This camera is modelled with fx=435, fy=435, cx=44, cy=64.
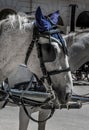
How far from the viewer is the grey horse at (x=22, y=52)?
2.90 meters

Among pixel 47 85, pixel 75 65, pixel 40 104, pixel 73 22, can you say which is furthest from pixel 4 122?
pixel 73 22

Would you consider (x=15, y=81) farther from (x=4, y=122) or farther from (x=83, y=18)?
(x=83, y=18)

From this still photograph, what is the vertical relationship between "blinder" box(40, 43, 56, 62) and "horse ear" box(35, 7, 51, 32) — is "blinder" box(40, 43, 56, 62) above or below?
below

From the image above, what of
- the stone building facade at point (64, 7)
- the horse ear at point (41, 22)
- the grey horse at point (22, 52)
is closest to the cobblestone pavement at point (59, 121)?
the grey horse at point (22, 52)

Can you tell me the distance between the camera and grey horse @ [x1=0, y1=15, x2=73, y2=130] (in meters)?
2.90

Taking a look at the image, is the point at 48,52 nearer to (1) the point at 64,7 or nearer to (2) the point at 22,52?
(2) the point at 22,52

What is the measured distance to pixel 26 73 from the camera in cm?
473

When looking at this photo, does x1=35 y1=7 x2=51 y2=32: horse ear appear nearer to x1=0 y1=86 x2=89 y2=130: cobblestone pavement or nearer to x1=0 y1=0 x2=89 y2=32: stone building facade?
x1=0 y1=86 x2=89 y2=130: cobblestone pavement

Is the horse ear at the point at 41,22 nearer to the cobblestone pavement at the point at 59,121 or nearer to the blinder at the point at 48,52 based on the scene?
the blinder at the point at 48,52

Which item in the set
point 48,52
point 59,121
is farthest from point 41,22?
point 59,121

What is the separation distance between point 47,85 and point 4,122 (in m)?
3.97

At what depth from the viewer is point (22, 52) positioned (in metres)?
2.92

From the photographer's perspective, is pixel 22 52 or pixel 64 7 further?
pixel 64 7

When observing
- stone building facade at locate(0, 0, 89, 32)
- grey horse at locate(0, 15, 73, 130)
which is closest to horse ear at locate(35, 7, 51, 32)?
grey horse at locate(0, 15, 73, 130)
